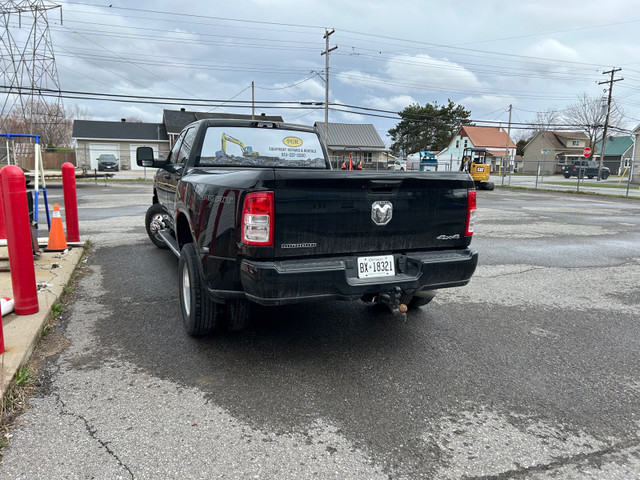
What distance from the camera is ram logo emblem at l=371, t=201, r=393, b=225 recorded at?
3232 mm

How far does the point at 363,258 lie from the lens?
3.23 meters

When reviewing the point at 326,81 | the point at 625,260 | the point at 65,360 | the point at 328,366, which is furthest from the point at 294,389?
the point at 326,81

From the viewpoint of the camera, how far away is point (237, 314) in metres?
3.64

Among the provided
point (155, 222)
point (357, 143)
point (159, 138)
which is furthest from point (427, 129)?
point (155, 222)

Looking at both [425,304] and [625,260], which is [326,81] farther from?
[425,304]

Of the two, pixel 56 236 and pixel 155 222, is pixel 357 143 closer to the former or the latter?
pixel 155 222

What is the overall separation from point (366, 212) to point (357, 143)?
184 feet

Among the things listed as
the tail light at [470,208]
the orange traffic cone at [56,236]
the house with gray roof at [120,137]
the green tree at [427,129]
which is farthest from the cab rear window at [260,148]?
the green tree at [427,129]

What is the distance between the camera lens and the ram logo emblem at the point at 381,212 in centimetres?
323

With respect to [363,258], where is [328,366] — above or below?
below

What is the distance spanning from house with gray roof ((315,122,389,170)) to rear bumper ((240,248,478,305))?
52.9 meters

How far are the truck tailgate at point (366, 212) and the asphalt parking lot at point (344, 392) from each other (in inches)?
36.5

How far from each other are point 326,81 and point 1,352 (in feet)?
112

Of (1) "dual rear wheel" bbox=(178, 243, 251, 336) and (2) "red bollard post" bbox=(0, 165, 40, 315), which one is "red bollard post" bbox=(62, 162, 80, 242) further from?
(1) "dual rear wheel" bbox=(178, 243, 251, 336)
